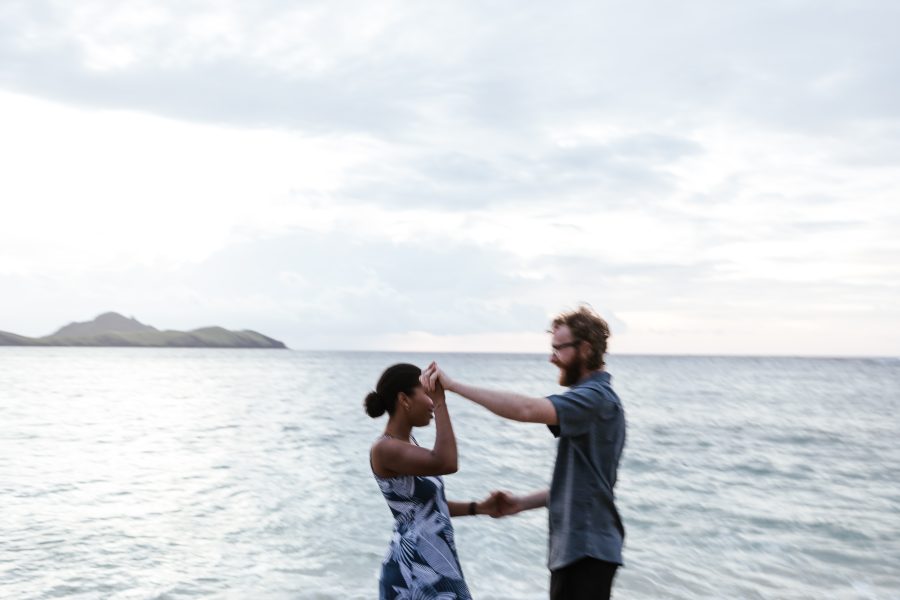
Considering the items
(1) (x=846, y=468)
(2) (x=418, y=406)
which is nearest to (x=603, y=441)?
(2) (x=418, y=406)

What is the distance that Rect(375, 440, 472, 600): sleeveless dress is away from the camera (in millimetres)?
3992

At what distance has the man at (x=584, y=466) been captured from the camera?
368 cm

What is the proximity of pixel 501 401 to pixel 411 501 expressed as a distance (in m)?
1.05

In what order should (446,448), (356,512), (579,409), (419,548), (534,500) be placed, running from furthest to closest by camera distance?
(356,512) < (534,500) < (419,548) < (446,448) < (579,409)

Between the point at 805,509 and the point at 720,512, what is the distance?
2.03m

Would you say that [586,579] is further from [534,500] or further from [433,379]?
[433,379]

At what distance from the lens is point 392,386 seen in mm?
4082

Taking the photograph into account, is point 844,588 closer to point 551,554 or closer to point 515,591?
point 515,591

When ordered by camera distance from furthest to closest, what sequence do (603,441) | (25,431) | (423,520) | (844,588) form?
(25,431)
(844,588)
(423,520)
(603,441)

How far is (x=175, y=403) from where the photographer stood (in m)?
46.9


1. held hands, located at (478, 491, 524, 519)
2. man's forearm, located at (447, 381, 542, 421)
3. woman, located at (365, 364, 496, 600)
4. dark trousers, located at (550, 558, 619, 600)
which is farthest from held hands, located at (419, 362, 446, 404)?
held hands, located at (478, 491, 524, 519)

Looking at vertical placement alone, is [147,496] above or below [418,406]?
below

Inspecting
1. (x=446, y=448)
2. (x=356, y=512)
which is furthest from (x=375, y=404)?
(x=356, y=512)

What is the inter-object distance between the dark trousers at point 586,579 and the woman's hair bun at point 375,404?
3.61 ft
